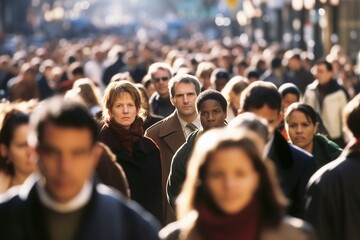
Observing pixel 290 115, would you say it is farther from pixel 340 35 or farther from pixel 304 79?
pixel 340 35

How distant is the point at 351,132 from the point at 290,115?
340 cm

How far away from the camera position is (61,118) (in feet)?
16.0

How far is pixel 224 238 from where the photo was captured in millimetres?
4988

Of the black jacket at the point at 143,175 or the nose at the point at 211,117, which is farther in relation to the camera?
the nose at the point at 211,117

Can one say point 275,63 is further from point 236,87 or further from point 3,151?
point 3,151

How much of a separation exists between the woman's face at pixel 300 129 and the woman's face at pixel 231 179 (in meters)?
4.93

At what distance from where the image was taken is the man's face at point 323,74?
52.8 feet

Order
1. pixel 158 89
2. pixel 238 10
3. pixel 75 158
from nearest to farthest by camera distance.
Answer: pixel 75 158
pixel 158 89
pixel 238 10

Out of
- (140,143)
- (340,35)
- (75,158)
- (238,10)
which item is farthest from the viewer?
(238,10)

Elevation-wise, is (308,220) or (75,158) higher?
(75,158)

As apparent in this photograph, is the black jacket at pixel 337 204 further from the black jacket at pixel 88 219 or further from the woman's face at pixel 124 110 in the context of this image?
the woman's face at pixel 124 110

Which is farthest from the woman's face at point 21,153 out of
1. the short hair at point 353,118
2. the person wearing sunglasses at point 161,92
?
the person wearing sunglasses at point 161,92

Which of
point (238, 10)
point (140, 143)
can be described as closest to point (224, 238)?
point (140, 143)

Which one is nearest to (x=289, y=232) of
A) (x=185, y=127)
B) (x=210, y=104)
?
(x=210, y=104)
